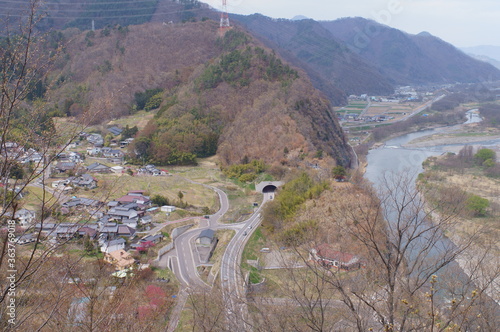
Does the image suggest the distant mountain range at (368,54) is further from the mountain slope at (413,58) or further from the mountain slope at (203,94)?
the mountain slope at (203,94)

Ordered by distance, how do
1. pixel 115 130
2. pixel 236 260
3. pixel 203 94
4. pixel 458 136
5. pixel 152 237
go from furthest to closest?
1. pixel 458 136
2. pixel 203 94
3. pixel 115 130
4. pixel 152 237
5. pixel 236 260

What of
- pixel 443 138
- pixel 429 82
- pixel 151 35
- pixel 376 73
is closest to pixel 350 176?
pixel 443 138

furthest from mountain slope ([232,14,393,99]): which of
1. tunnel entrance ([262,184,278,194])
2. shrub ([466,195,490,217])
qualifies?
shrub ([466,195,490,217])

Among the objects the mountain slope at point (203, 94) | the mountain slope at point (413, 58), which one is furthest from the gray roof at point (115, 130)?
the mountain slope at point (413, 58)

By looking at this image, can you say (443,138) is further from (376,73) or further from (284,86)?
(376,73)

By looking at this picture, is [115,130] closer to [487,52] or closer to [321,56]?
[321,56]

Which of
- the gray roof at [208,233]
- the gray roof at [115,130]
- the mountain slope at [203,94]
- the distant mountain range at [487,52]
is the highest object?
the distant mountain range at [487,52]

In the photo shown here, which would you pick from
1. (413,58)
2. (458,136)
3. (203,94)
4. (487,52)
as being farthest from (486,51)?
(203,94)
